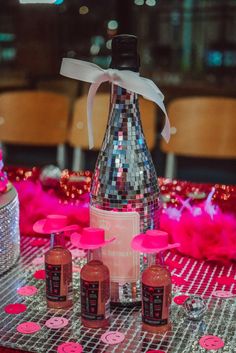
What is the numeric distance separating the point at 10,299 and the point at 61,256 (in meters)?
0.13

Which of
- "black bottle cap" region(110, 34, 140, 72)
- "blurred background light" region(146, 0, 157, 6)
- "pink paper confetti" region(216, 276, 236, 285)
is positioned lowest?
"pink paper confetti" region(216, 276, 236, 285)

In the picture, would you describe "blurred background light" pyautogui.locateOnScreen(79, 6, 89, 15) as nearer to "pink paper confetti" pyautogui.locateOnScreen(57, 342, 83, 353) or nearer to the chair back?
the chair back

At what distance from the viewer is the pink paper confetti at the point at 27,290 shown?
0.95 metres

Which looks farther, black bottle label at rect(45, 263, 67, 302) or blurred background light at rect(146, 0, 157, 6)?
blurred background light at rect(146, 0, 157, 6)

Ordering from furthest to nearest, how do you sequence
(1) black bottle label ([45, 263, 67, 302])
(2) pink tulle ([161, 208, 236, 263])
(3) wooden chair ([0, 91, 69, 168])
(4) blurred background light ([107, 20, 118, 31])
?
(4) blurred background light ([107, 20, 118, 31])
(3) wooden chair ([0, 91, 69, 168])
(2) pink tulle ([161, 208, 236, 263])
(1) black bottle label ([45, 263, 67, 302])

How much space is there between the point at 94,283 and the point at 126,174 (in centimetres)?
18

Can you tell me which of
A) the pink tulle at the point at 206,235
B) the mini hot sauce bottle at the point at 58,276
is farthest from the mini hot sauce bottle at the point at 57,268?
the pink tulle at the point at 206,235

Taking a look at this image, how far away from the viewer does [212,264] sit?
1.10 meters

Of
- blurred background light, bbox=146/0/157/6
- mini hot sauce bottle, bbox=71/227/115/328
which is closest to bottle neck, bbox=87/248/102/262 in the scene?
mini hot sauce bottle, bbox=71/227/115/328

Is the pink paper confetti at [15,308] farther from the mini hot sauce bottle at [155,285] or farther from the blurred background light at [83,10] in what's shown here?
the blurred background light at [83,10]

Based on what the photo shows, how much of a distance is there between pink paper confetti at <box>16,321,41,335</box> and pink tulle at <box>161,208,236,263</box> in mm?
386

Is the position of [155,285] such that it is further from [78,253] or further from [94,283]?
[78,253]

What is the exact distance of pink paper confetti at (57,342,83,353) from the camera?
30.4 inches

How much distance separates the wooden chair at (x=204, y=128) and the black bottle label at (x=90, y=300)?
1.51m
